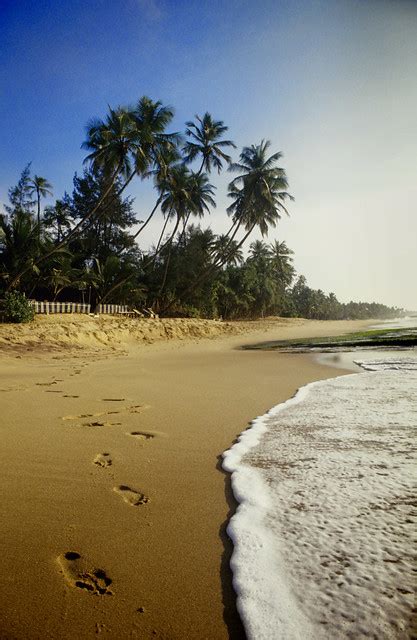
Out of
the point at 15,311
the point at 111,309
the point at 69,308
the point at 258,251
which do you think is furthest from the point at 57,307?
the point at 258,251

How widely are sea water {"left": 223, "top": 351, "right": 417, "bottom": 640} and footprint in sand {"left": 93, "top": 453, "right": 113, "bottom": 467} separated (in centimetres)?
86

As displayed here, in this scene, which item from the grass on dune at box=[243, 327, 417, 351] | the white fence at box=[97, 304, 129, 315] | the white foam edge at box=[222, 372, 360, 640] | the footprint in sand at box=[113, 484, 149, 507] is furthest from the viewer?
the white fence at box=[97, 304, 129, 315]

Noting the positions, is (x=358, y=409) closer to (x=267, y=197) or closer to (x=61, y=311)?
(x=61, y=311)

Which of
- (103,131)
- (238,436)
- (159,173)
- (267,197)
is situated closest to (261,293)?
(267,197)

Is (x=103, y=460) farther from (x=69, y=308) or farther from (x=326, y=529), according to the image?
(x=69, y=308)

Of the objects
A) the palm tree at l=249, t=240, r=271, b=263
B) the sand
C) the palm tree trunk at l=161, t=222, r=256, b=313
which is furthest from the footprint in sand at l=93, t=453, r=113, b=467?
the palm tree at l=249, t=240, r=271, b=263

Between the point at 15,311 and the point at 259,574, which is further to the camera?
the point at 15,311

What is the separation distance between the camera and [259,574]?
1471mm

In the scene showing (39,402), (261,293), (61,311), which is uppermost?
(261,293)

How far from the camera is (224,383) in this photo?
6.12 metres

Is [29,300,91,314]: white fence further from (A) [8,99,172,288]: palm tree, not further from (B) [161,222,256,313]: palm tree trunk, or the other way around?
(B) [161,222,256,313]: palm tree trunk

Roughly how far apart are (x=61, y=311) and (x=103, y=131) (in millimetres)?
9844

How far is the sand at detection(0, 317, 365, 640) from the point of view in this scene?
1.27 meters

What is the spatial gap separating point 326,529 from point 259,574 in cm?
45
